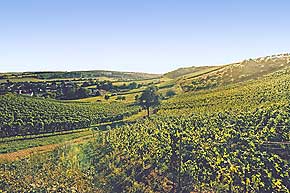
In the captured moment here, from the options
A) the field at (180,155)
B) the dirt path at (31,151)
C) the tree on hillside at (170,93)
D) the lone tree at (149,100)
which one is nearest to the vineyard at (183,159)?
the field at (180,155)

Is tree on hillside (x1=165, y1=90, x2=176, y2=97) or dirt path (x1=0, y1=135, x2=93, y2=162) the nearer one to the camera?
dirt path (x1=0, y1=135, x2=93, y2=162)

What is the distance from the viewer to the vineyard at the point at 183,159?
1655 inches

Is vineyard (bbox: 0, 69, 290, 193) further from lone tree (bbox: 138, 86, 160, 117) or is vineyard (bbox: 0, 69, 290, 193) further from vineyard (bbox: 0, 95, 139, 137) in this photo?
lone tree (bbox: 138, 86, 160, 117)

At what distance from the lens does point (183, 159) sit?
48594mm

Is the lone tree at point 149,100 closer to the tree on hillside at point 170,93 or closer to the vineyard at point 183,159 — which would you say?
the tree on hillside at point 170,93

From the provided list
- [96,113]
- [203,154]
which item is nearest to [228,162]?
[203,154]

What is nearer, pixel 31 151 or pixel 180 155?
pixel 180 155

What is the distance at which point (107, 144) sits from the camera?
64.7 meters

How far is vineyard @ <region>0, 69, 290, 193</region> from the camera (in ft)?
138

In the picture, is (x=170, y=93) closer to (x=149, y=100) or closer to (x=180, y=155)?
(x=149, y=100)

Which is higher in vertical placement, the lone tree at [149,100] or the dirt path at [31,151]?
the lone tree at [149,100]

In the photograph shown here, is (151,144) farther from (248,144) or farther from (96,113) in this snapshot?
(96,113)

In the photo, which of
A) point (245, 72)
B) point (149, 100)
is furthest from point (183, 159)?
point (245, 72)

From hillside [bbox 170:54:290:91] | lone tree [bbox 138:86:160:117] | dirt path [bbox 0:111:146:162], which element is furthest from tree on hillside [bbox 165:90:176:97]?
dirt path [bbox 0:111:146:162]
